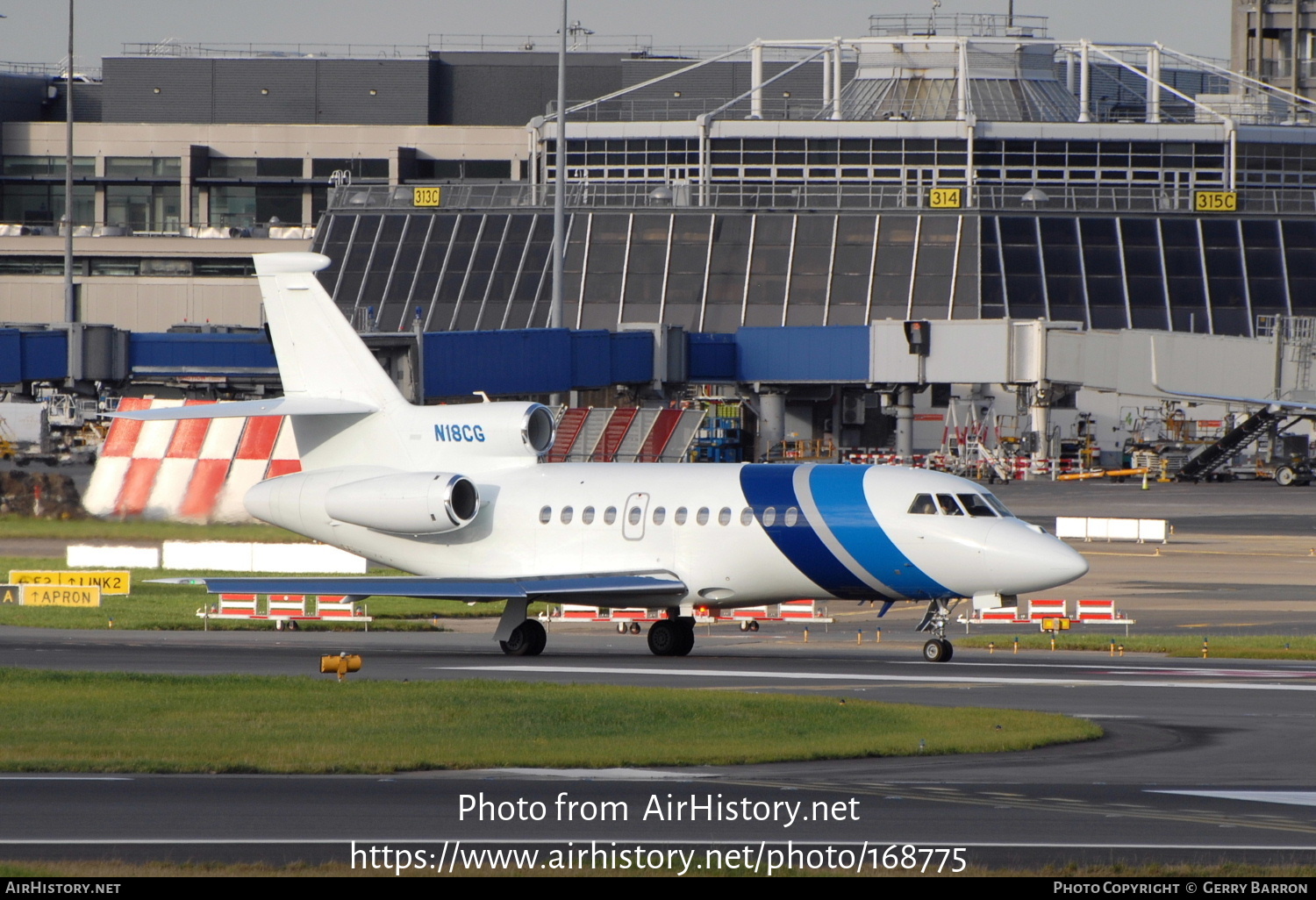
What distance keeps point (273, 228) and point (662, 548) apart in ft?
354

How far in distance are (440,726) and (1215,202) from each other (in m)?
81.2

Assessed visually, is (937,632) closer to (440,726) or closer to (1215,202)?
(440,726)

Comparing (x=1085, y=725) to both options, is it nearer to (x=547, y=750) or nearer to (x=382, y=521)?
(x=547, y=750)

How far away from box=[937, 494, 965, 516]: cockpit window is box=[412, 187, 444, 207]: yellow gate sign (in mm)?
70679

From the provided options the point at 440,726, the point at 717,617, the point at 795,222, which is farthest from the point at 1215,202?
the point at 440,726

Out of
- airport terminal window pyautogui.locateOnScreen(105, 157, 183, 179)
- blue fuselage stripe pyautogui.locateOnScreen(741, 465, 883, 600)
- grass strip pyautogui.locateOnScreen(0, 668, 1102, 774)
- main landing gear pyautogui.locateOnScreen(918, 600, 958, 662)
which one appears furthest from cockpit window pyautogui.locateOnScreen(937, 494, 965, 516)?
airport terminal window pyautogui.locateOnScreen(105, 157, 183, 179)

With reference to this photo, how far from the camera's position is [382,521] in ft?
122

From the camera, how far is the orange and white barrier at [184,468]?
4831 centimetres

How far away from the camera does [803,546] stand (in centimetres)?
3422

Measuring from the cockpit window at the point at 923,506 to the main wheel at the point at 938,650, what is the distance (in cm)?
236

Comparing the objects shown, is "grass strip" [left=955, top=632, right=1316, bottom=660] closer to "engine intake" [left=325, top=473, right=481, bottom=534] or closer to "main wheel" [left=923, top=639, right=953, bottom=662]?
"main wheel" [left=923, top=639, right=953, bottom=662]

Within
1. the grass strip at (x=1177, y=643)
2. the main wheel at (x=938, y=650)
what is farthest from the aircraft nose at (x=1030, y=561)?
the grass strip at (x=1177, y=643)

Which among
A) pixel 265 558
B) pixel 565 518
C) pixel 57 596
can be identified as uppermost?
pixel 565 518

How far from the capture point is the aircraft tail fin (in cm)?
3878
